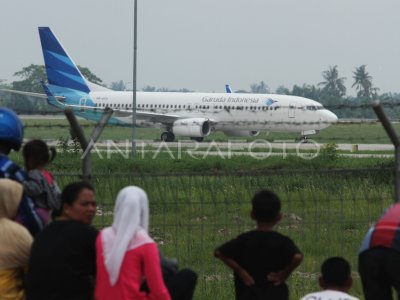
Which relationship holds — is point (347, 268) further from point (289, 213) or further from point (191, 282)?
point (289, 213)

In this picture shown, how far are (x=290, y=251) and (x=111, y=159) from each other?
15578 millimetres

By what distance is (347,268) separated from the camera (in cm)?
532

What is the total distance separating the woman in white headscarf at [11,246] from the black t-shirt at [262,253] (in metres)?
1.10

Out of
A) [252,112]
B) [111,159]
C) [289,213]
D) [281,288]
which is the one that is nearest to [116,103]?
[252,112]

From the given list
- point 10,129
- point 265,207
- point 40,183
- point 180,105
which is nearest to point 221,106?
point 180,105

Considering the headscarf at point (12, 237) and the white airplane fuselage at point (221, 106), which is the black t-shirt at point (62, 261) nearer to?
the headscarf at point (12, 237)

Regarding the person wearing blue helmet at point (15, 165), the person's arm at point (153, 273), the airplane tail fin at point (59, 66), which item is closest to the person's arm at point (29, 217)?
the person wearing blue helmet at point (15, 165)

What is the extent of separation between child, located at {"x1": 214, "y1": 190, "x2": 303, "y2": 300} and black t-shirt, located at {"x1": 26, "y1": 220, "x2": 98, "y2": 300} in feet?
2.66

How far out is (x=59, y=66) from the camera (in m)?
42.2

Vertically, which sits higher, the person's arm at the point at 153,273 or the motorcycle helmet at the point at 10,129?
the motorcycle helmet at the point at 10,129

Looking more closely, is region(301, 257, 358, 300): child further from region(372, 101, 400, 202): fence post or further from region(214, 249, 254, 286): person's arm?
region(372, 101, 400, 202): fence post

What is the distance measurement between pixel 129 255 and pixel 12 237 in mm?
783

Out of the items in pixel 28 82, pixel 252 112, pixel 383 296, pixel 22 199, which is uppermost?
pixel 28 82

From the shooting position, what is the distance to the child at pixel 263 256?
217 inches
